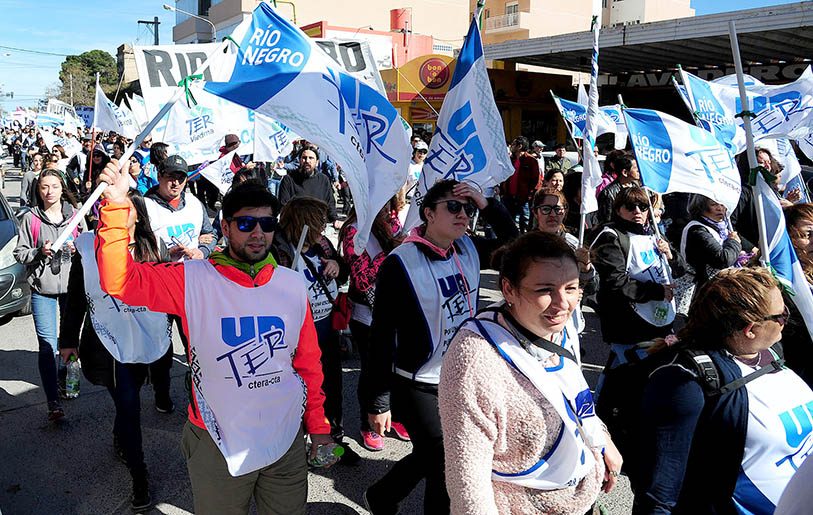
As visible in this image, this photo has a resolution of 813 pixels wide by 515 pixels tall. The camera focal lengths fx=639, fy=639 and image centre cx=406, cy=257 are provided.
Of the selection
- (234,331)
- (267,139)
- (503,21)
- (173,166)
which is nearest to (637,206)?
(234,331)

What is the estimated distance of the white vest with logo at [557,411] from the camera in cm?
195

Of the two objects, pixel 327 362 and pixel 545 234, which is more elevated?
pixel 545 234

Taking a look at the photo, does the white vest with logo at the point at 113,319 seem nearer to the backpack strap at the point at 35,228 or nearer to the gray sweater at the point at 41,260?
the gray sweater at the point at 41,260

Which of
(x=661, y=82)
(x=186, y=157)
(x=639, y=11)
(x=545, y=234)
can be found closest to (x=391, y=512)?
(x=545, y=234)

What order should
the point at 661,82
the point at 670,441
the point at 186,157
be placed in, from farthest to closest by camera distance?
the point at 661,82 → the point at 186,157 → the point at 670,441

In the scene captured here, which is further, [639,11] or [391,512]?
[639,11]

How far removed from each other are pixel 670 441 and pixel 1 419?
467 cm

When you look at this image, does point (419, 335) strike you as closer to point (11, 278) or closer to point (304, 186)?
point (304, 186)

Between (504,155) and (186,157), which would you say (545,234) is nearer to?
(504,155)

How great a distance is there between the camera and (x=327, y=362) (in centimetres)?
421

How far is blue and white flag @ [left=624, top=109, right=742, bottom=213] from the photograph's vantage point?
392cm

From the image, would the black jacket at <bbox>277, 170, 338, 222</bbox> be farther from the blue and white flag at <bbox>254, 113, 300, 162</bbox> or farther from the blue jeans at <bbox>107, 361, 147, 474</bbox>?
the blue jeans at <bbox>107, 361, 147, 474</bbox>

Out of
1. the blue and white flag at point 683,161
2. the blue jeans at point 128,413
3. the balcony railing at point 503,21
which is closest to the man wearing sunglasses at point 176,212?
the blue jeans at point 128,413

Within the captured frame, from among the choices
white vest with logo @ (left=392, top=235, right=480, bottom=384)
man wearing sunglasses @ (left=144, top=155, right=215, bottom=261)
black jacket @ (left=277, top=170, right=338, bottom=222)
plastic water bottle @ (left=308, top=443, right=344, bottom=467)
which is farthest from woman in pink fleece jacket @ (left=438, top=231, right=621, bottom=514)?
black jacket @ (left=277, top=170, right=338, bottom=222)
